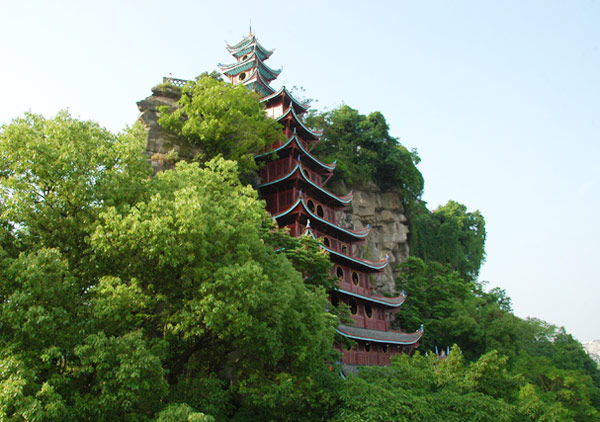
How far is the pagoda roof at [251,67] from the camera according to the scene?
34.0 meters

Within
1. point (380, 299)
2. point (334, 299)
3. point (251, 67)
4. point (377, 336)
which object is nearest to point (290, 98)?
point (251, 67)

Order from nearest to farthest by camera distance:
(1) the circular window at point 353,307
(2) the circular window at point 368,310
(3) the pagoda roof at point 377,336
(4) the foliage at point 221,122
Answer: (3) the pagoda roof at point 377,336 → (4) the foliage at point 221,122 → (1) the circular window at point 353,307 → (2) the circular window at point 368,310

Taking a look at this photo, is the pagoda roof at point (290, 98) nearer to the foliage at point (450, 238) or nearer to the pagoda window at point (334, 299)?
the foliage at point (450, 238)

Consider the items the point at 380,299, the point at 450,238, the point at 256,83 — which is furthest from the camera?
the point at 450,238

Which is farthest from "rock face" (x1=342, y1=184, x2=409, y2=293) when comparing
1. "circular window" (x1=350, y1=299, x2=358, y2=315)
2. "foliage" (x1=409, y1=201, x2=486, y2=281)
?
"circular window" (x1=350, y1=299, x2=358, y2=315)

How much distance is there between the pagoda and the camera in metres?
23.0

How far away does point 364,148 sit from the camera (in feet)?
112

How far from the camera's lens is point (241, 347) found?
11.2m

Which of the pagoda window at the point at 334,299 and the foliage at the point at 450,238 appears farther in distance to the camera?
the foliage at the point at 450,238

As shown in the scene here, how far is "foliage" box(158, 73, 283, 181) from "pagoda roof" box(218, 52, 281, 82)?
993 centimetres

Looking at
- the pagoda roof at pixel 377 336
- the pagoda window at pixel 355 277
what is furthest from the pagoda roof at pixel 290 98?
the pagoda roof at pixel 377 336

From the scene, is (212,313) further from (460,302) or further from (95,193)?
(460,302)

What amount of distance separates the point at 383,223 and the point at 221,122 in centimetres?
1583

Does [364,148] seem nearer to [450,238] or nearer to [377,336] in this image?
[450,238]
